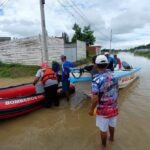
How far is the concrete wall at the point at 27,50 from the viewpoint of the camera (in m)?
17.5

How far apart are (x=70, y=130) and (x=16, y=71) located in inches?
444

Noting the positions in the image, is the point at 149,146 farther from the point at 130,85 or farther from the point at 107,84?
the point at 130,85

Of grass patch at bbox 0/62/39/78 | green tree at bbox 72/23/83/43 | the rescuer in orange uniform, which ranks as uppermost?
green tree at bbox 72/23/83/43

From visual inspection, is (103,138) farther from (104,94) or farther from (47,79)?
(47,79)

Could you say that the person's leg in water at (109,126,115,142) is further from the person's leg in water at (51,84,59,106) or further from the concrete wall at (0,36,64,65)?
the concrete wall at (0,36,64,65)

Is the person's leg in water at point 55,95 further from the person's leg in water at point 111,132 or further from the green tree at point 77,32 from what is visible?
the green tree at point 77,32

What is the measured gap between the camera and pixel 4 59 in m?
19.0

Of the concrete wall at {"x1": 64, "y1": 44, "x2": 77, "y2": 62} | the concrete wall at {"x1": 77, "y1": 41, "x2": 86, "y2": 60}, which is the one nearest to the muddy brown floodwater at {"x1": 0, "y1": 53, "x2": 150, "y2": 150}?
the concrete wall at {"x1": 64, "y1": 44, "x2": 77, "y2": 62}

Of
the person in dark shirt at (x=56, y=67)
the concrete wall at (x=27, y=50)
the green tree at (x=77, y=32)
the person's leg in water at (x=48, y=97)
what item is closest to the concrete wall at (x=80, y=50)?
the concrete wall at (x=27, y=50)

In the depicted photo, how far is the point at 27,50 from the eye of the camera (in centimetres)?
1791

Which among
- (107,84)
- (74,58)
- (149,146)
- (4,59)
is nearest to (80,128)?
(149,146)

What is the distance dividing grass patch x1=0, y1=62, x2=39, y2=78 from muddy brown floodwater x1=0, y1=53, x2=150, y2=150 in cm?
794

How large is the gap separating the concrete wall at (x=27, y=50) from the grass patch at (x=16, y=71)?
0.61 metres

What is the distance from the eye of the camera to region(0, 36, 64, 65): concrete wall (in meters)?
17.5
